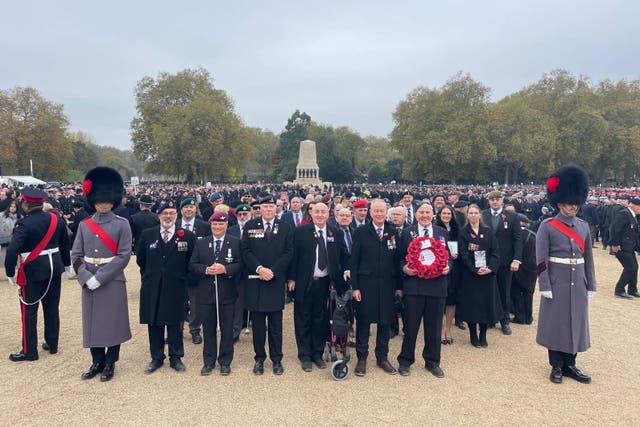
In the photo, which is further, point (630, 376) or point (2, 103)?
point (2, 103)

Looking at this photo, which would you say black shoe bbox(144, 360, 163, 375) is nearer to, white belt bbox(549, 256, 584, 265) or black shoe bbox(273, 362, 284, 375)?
black shoe bbox(273, 362, 284, 375)

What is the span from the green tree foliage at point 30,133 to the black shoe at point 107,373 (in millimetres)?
57268

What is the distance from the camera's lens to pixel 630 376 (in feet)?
18.7

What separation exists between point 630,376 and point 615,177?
73871 mm

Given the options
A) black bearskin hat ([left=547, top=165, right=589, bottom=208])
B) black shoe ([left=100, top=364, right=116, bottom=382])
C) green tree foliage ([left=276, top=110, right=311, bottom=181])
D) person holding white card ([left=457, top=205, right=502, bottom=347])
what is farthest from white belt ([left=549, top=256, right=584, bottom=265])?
green tree foliage ([left=276, top=110, right=311, bottom=181])

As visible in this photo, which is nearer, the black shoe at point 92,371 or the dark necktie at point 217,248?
the black shoe at point 92,371

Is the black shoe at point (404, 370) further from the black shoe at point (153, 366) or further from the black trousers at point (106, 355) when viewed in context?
the black trousers at point (106, 355)

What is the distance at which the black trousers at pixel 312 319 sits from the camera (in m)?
5.91

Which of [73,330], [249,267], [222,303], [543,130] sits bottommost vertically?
[73,330]

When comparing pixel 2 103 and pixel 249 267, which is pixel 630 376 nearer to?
pixel 249 267

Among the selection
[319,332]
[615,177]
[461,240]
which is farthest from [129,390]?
[615,177]

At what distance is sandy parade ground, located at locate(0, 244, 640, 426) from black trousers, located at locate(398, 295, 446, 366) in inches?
11.3

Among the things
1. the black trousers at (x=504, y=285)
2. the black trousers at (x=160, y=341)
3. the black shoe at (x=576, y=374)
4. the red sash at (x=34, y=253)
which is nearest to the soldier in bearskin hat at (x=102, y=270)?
the black trousers at (x=160, y=341)

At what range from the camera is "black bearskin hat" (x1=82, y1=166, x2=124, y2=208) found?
5480 mm
